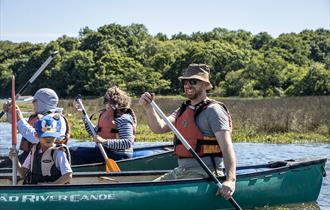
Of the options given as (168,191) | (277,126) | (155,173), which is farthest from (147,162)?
(277,126)

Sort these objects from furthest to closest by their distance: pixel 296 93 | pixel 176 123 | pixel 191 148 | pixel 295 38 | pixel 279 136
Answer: pixel 295 38
pixel 296 93
pixel 279 136
pixel 176 123
pixel 191 148

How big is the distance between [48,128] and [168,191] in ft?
4.72

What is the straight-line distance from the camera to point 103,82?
56.2m

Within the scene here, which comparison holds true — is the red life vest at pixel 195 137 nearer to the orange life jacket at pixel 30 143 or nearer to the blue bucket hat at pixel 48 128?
the orange life jacket at pixel 30 143

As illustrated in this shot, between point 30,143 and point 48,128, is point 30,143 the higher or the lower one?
the lower one

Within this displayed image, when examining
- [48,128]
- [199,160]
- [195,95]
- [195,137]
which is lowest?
[199,160]

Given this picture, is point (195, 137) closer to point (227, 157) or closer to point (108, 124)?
point (227, 157)

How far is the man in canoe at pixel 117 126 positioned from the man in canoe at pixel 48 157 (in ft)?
6.56

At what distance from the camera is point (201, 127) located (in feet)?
18.9

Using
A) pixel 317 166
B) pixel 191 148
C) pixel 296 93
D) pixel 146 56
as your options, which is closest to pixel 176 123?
pixel 191 148

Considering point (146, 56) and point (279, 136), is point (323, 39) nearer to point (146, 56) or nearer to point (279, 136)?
point (146, 56)

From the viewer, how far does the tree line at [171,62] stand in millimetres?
46281

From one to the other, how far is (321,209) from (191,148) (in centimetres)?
254

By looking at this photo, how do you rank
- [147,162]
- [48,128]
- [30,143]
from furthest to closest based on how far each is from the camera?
[147,162]
[30,143]
[48,128]
